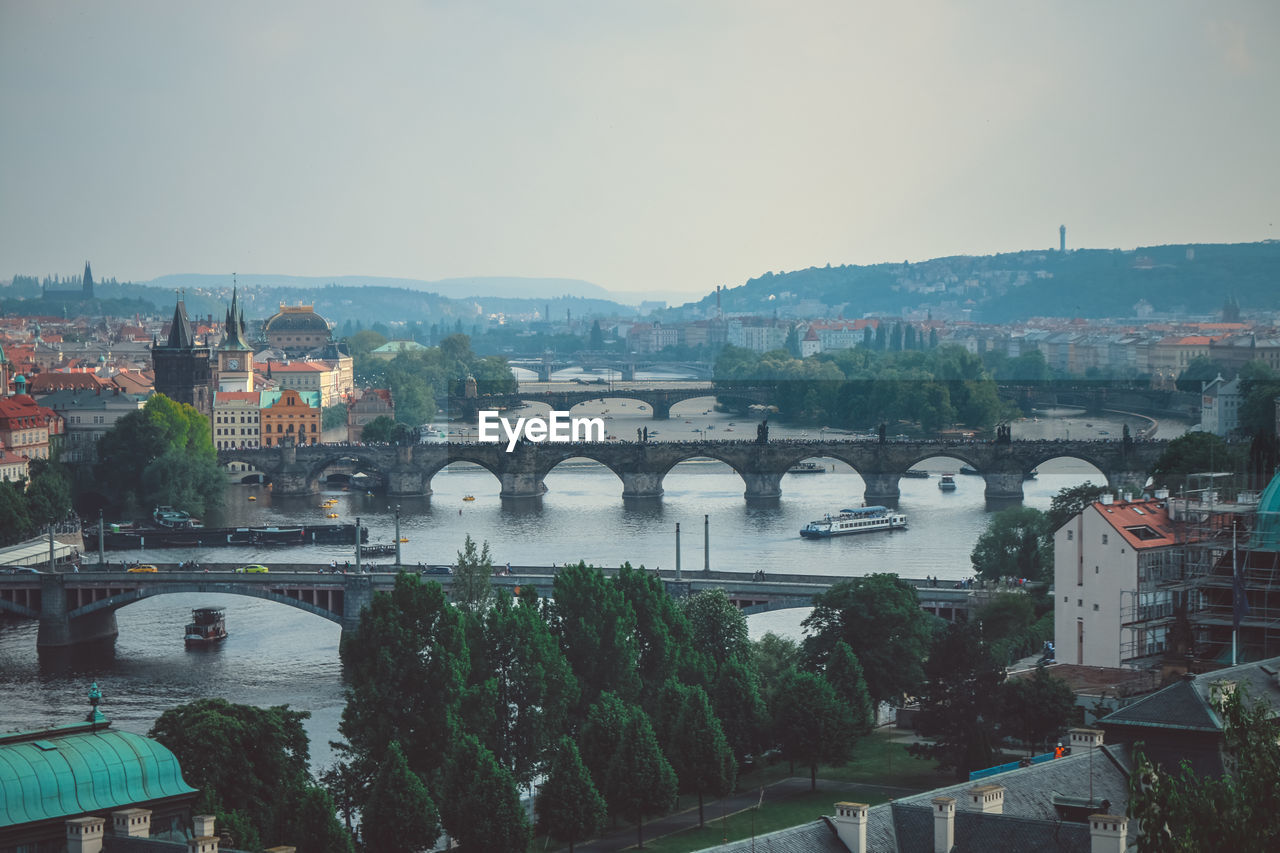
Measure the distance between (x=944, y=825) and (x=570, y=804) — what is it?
7567 millimetres

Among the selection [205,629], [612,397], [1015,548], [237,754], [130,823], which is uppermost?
[130,823]

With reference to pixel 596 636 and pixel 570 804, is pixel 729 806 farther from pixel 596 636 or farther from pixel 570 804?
pixel 596 636

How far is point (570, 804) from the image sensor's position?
2225 cm

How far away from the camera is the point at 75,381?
7962 cm

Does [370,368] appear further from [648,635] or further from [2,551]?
[648,635]

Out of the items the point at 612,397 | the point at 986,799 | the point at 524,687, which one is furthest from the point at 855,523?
the point at 612,397

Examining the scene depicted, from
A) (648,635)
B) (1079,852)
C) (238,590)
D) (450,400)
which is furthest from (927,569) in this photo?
(450,400)

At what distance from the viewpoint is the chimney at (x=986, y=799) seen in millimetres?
15781

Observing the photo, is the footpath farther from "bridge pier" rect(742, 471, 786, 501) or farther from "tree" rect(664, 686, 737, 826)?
"bridge pier" rect(742, 471, 786, 501)

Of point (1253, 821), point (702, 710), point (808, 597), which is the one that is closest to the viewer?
point (1253, 821)

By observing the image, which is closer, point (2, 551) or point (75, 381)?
point (2, 551)

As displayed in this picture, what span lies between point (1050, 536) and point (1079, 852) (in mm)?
24292

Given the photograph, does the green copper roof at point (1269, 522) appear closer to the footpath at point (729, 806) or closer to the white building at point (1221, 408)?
the footpath at point (729, 806)

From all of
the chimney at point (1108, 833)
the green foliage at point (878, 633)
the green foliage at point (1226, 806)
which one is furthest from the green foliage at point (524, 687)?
the green foliage at point (1226, 806)
